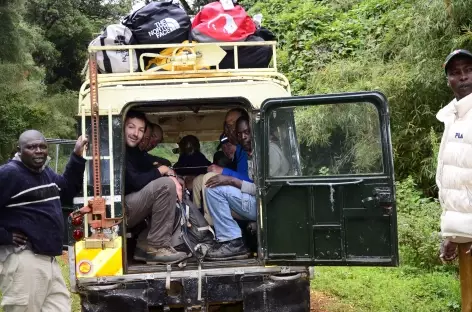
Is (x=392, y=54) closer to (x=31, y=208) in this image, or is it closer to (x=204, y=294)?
(x=204, y=294)

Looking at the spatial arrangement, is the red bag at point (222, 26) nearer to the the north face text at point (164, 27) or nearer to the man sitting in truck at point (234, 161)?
the the north face text at point (164, 27)

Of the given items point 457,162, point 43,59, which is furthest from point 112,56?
point 43,59

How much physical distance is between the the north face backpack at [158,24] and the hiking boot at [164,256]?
1.82 meters

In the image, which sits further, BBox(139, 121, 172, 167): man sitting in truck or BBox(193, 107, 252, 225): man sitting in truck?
BBox(139, 121, 172, 167): man sitting in truck

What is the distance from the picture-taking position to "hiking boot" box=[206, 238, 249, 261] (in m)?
5.32

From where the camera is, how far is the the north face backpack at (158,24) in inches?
217

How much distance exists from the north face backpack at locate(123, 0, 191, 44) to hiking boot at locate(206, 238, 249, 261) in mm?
1872

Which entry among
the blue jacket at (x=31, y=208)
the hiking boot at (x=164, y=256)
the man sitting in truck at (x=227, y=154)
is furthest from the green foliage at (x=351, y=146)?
the blue jacket at (x=31, y=208)

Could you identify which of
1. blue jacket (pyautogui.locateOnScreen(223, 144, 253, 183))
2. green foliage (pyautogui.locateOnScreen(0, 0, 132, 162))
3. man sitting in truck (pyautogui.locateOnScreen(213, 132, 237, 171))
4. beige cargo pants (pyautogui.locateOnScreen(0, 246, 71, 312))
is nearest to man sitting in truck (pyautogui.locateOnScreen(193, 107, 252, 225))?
blue jacket (pyautogui.locateOnScreen(223, 144, 253, 183))

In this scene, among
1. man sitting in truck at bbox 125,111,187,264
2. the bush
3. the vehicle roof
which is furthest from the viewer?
the bush

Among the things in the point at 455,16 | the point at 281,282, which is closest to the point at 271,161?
the point at 281,282

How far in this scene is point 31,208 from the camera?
14.6 feet

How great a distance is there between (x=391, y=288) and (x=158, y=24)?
380 centimetres

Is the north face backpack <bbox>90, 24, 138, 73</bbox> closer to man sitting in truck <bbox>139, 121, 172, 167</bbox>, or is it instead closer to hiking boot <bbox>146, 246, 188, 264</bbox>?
man sitting in truck <bbox>139, 121, 172, 167</bbox>
